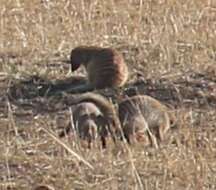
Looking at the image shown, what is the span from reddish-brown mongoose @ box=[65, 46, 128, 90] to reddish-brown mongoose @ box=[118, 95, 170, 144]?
0.88 meters

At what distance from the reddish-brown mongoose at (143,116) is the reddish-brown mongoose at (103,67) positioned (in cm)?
88

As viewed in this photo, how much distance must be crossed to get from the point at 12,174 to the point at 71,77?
184 cm

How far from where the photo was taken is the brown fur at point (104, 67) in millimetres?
6707

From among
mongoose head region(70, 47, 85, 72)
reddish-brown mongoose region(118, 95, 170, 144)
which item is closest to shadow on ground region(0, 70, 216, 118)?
mongoose head region(70, 47, 85, 72)

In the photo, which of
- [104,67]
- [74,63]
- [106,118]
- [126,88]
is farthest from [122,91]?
[106,118]

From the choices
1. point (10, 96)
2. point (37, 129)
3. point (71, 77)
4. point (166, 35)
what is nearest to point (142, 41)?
point (166, 35)

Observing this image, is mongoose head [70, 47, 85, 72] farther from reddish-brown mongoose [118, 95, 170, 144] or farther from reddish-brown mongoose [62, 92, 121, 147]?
reddish-brown mongoose [118, 95, 170, 144]

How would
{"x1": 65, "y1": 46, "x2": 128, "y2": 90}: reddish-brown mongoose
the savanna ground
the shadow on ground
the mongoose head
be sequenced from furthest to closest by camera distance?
the mongoose head
{"x1": 65, "y1": 46, "x2": 128, "y2": 90}: reddish-brown mongoose
the shadow on ground
the savanna ground

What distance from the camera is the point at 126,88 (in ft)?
22.1

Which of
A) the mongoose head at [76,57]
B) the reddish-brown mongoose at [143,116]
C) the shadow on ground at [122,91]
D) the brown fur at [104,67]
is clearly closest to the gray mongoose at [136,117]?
the reddish-brown mongoose at [143,116]

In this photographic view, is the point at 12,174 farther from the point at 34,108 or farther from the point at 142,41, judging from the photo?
the point at 142,41

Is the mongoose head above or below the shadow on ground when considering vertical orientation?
above

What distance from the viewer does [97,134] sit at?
5613 mm

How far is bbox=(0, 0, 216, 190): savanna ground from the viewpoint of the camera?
5.26 metres
